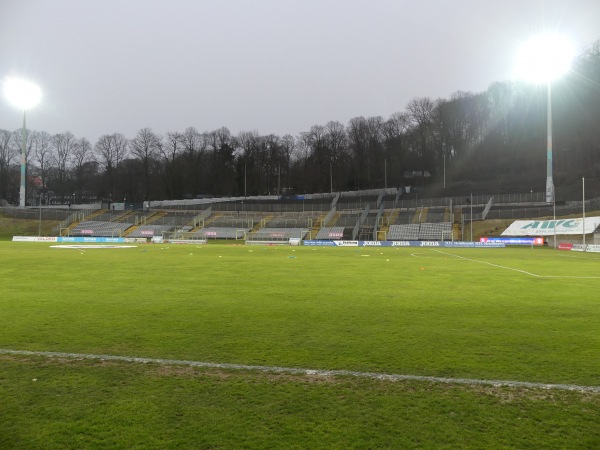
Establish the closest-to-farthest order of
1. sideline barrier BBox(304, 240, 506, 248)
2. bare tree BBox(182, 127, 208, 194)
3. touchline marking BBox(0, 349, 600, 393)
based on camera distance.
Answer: touchline marking BBox(0, 349, 600, 393)
sideline barrier BBox(304, 240, 506, 248)
bare tree BBox(182, 127, 208, 194)

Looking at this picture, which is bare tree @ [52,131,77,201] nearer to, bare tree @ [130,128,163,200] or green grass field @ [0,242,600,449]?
bare tree @ [130,128,163,200]

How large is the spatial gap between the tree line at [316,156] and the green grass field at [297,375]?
2942 inches

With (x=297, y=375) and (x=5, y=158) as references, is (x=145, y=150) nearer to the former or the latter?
(x=5, y=158)

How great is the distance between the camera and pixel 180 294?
11.8 m

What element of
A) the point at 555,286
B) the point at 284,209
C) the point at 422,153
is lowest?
the point at 555,286

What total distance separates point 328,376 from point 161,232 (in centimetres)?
6438

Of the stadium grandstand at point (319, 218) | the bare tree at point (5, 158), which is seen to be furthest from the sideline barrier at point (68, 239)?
the bare tree at point (5, 158)

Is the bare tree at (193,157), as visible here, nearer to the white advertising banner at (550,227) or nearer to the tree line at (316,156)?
the tree line at (316,156)

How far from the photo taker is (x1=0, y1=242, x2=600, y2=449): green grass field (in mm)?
3777

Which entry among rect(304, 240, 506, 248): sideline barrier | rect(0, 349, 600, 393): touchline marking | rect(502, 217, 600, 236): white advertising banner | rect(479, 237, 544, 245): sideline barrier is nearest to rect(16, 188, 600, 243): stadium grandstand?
Answer: rect(502, 217, 600, 236): white advertising banner

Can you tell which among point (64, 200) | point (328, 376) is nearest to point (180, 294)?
point (328, 376)

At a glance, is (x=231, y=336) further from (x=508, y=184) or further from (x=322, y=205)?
(x=508, y=184)

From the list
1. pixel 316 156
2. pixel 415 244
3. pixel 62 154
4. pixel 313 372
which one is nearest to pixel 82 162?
pixel 62 154

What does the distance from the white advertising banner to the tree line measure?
90.2 feet
